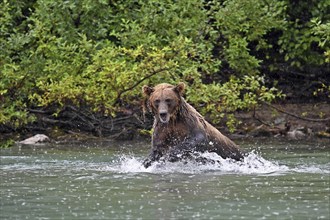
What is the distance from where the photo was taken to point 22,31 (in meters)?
18.1

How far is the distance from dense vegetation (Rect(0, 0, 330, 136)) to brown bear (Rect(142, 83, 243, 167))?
11.5ft

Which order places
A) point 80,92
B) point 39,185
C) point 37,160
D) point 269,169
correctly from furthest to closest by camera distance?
point 80,92 < point 37,160 < point 269,169 < point 39,185

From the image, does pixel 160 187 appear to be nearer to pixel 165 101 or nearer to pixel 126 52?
pixel 165 101

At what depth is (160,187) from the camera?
33.2 ft

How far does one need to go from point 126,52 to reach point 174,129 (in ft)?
13.8

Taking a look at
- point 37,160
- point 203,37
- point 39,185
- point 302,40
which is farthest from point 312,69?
point 39,185

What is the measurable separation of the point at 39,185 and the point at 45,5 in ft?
22.5

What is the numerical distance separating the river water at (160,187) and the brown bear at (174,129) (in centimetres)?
18

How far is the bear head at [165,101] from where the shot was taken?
39.8ft

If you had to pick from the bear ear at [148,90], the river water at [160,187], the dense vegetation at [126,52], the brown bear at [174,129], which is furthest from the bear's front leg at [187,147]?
the dense vegetation at [126,52]

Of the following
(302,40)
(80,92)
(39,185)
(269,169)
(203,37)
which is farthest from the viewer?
(302,40)

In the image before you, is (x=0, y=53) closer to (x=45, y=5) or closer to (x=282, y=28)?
(x=45, y=5)

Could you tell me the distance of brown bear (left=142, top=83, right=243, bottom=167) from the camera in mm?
12094

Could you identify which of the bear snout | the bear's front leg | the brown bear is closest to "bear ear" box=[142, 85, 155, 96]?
the brown bear
